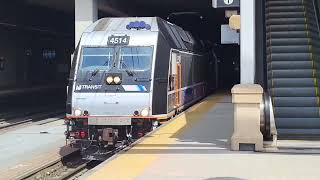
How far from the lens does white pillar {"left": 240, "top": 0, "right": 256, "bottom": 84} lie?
10.2 m

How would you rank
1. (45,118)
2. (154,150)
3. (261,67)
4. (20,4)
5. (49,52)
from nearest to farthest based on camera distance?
1. (154,150)
2. (261,67)
3. (45,118)
4. (20,4)
5. (49,52)

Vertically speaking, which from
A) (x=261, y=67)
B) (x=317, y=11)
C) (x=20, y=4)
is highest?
(x=20, y=4)

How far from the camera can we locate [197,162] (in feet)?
29.5

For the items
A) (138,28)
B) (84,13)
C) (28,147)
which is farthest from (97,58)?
(84,13)

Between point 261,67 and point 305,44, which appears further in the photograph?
point 261,67

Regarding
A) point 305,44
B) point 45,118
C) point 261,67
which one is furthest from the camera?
point 45,118

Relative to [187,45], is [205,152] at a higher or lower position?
lower

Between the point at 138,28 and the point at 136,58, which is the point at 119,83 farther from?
the point at 138,28

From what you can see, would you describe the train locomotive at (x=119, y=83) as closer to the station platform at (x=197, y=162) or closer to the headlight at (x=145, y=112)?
the headlight at (x=145, y=112)

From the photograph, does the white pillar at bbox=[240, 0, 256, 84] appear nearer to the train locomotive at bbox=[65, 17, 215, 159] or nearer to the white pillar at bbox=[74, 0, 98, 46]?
the train locomotive at bbox=[65, 17, 215, 159]

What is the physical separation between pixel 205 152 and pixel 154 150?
37.0 inches

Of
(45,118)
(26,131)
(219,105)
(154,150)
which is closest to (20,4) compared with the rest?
(45,118)

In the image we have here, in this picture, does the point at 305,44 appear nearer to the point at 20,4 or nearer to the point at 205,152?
the point at 205,152

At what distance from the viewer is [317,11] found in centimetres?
1789
